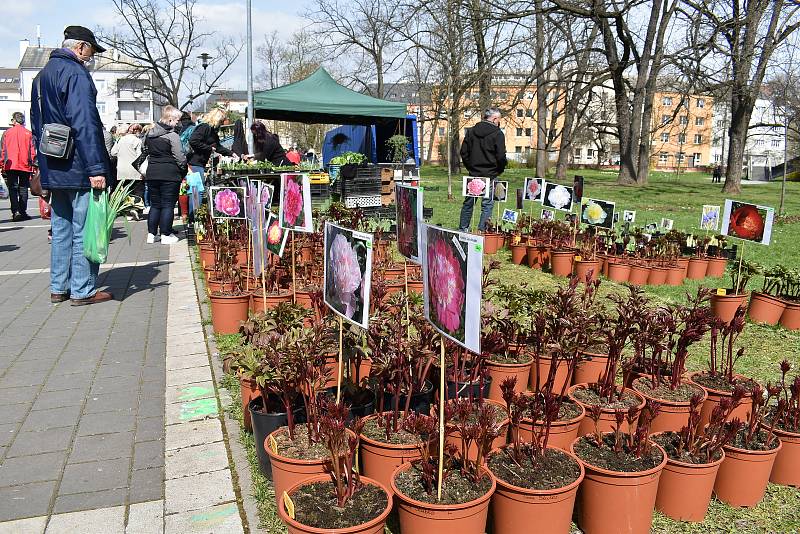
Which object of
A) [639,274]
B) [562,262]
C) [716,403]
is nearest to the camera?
[716,403]

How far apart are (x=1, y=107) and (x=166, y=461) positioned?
35488mm

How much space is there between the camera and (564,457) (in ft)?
9.15

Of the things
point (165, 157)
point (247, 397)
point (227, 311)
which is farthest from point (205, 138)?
point (247, 397)

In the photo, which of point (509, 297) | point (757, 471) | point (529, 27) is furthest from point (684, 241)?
point (529, 27)

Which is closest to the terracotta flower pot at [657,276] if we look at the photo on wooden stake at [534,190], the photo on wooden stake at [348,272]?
the photo on wooden stake at [534,190]

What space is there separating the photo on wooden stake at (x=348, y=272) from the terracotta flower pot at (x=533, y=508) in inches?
36.1

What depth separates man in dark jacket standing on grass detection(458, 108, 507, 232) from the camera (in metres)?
9.32

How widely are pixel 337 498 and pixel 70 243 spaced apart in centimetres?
443

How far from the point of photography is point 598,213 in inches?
293

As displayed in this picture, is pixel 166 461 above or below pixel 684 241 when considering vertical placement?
below

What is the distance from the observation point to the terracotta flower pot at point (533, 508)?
246cm

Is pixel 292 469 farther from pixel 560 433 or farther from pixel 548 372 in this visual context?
pixel 548 372

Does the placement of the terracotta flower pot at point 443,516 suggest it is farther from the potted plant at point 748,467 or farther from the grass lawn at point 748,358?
the potted plant at point 748,467

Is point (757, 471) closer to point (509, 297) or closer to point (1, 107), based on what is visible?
point (509, 297)
